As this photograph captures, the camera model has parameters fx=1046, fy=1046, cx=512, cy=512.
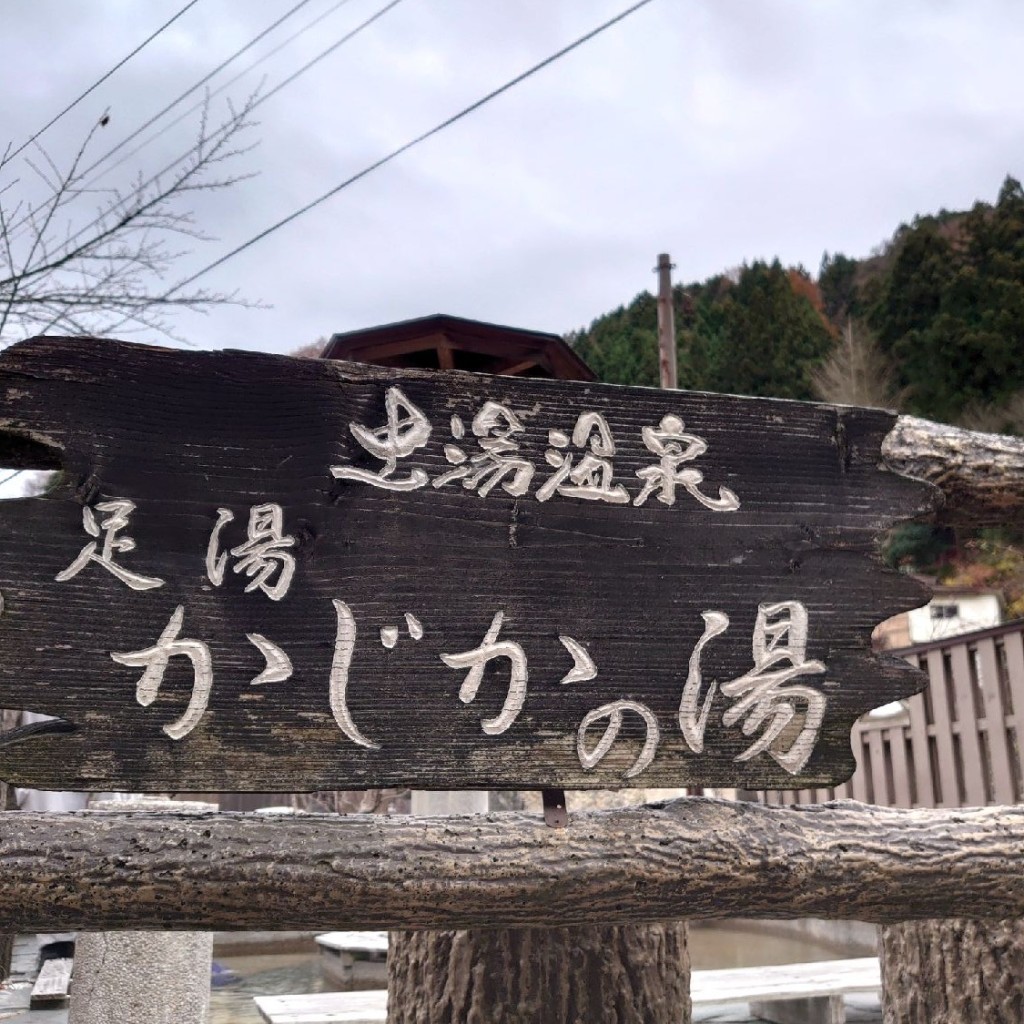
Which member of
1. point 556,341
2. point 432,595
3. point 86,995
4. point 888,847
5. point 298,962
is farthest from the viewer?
point 298,962

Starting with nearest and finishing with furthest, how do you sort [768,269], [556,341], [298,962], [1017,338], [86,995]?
[556,341]
[86,995]
[298,962]
[1017,338]
[768,269]

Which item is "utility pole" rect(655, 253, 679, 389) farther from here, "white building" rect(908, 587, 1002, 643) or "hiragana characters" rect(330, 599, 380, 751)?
"hiragana characters" rect(330, 599, 380, 751)

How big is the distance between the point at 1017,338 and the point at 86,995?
19.9 metres

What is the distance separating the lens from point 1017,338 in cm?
1988

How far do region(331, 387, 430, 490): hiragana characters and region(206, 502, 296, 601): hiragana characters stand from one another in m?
0.14

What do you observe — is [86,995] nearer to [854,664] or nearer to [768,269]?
[854,664]

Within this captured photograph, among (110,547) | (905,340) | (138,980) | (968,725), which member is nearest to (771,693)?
(110,547)

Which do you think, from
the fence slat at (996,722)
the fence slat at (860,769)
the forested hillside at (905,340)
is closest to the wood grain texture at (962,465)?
the fence slat at (996,722)

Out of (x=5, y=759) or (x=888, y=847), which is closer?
(x=5, y=759)

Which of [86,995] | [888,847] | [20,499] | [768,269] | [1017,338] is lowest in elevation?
[86,995]

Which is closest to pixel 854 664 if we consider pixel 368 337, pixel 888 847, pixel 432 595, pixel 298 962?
pixel 888 847

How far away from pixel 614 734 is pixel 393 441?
2.14 feet

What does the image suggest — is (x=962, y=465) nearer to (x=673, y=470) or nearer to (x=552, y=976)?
(x=673, y=470)

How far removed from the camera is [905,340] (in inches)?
858
